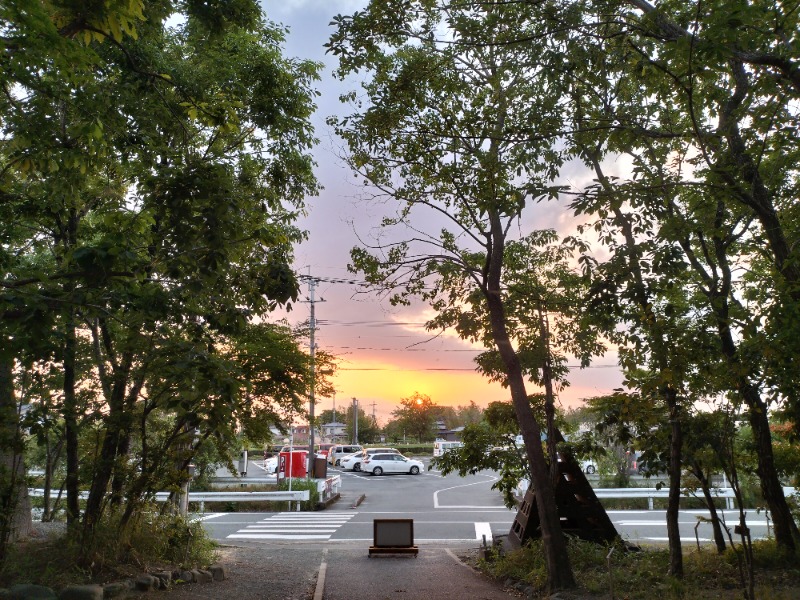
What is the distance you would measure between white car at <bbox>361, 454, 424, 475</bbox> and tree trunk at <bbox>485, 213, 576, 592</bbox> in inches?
Result: 1307

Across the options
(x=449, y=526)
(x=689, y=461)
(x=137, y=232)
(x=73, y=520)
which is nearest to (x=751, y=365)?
(x=689, y=461)

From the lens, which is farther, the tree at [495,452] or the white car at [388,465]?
the white car at [388,465]

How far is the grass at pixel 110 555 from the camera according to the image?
8398 millimetres

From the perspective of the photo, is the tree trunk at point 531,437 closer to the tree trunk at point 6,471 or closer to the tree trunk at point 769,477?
the tree trunk at point 769,477

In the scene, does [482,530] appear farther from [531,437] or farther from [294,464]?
[294,464]

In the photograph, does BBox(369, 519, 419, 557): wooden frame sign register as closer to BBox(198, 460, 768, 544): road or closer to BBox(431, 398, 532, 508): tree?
BBox(198, 460, 768, 544): road

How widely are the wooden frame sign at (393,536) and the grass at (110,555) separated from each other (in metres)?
3.85

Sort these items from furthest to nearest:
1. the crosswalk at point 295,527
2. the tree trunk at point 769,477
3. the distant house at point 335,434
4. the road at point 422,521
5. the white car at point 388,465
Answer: the distant house at point 335,434 → the white car at point 388,465 → the crosswalk at point 295,527 → the road at point 422,521 → the tree trunk at point 769,477

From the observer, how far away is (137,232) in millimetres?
7500

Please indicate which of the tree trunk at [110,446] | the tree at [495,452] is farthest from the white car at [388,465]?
the tree trunk at [110,446]

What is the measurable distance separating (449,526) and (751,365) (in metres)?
15.9

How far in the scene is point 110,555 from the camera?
9.28 meters

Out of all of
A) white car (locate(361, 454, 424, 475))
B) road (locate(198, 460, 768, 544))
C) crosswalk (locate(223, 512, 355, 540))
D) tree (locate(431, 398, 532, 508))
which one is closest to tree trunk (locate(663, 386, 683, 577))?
tree (locate(431, 398, 532, 508))

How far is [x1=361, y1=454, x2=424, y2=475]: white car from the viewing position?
4216cm
